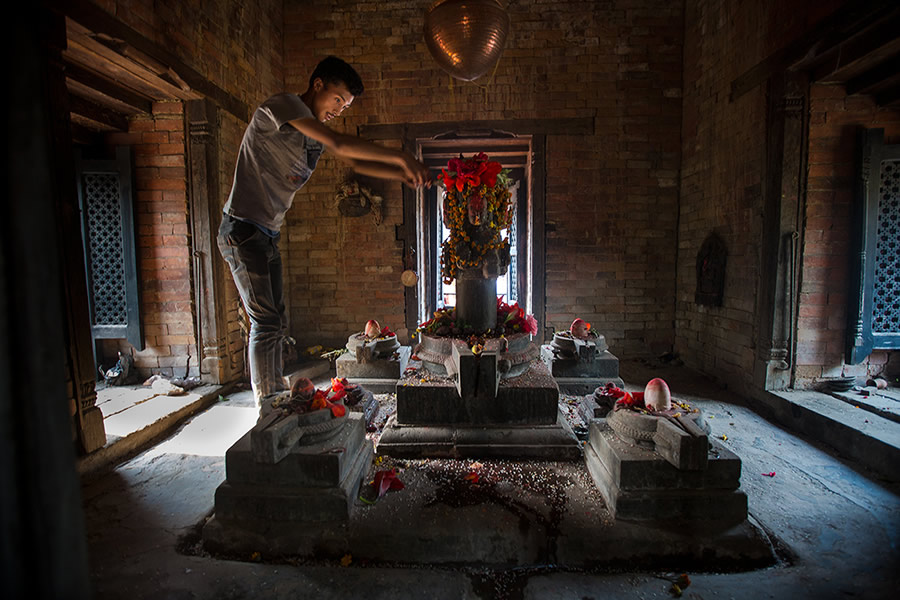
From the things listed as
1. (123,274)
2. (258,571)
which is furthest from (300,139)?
(123,274)

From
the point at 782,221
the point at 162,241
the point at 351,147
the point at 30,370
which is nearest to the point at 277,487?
the point at 30,370

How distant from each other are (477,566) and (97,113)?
215 inches

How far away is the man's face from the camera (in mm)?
2918

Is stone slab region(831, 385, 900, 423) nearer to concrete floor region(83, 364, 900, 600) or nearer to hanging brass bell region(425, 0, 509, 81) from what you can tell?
concrete floor region(83, 364, 900, 600)

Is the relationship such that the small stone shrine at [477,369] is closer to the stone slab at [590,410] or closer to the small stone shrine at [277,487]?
the stone slab at [590,410]

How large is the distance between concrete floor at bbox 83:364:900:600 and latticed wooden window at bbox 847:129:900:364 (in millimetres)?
1847

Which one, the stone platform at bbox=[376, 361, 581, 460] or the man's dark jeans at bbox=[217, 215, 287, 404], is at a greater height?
the man's dark jeans at bbox=[217, 215, 287, 404]

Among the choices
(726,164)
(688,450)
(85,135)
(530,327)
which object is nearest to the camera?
(688,450)

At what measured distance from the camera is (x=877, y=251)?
425cm

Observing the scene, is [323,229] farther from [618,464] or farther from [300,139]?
[618,464]

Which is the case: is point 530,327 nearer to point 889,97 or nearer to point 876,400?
point 876,400

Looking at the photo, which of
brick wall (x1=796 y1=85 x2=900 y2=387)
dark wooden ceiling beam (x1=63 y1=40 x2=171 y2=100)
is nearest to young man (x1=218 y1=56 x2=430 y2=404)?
dark wooden ceiling beam (x1=63 y1=40 x2=171 y2=100)

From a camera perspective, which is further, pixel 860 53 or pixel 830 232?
pixel 830 232

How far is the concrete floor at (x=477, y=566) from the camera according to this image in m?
2.01
